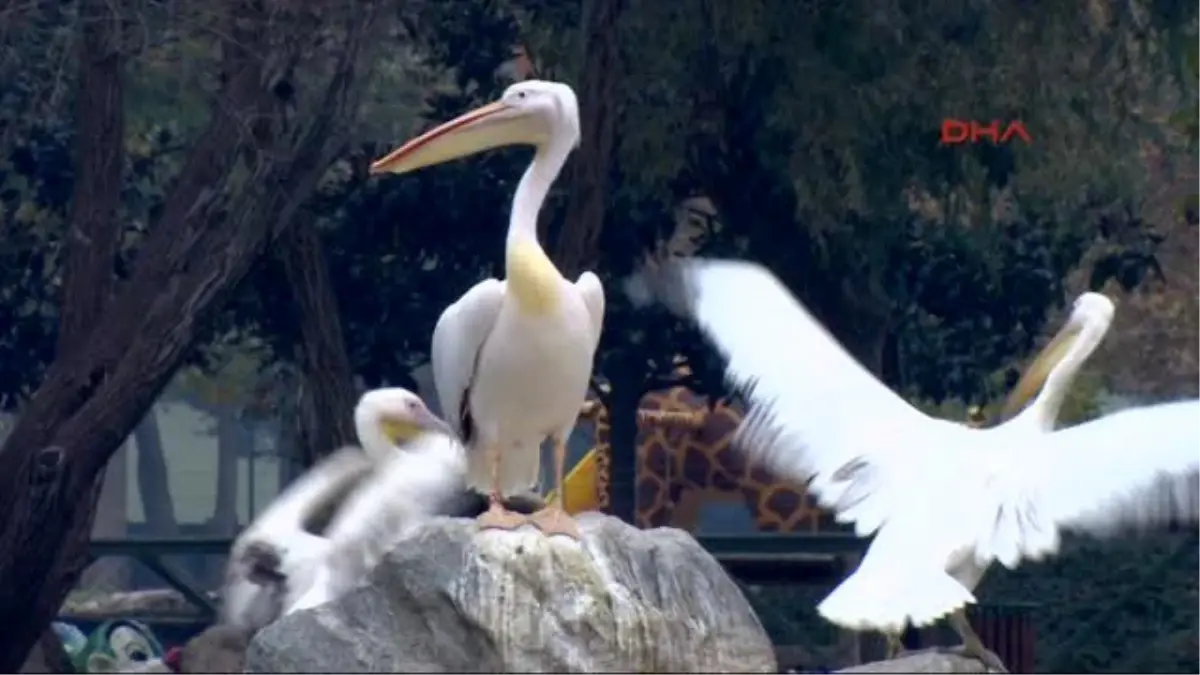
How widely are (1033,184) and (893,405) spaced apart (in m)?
3.20

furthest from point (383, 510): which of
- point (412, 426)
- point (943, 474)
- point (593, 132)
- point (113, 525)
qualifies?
point (113, 525)

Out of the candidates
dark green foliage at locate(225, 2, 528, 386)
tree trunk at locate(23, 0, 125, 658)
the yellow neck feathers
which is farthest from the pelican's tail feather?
dark green foliage at locate(225, 2, 528, 386)

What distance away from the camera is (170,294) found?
11.9m

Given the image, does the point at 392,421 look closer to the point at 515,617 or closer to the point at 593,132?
the point at 515,617

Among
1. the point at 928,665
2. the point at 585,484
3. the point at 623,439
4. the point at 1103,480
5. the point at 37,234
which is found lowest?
the point at 928,665

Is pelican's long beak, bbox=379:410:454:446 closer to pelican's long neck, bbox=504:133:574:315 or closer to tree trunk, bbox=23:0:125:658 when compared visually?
pelican's long neck, bbox=504:133:574:315

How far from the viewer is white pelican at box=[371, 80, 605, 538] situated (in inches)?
345

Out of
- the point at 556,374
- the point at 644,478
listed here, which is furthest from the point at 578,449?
the point at 556,374

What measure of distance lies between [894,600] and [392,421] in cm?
185

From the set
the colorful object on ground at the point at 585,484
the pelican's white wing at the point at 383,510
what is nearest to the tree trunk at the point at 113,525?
the colorful object on ground at the point at 585,484

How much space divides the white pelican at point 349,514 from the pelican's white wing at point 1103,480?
1.73 m

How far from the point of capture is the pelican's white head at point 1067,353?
10.3 meters

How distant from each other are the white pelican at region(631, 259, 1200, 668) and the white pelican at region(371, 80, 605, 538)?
994 millimetres

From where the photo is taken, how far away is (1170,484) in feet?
31.2
